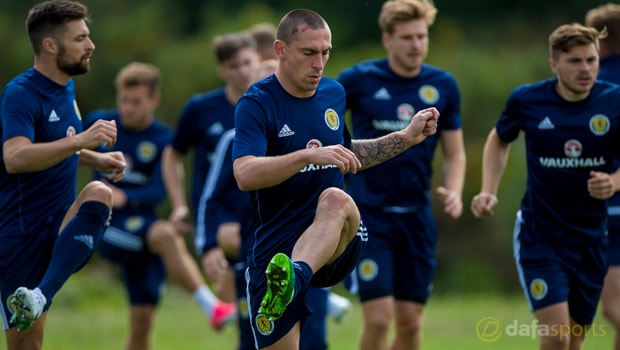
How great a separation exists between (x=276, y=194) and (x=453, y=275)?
17069mm

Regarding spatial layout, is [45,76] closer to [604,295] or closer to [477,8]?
[604,295]

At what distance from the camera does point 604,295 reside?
8938 millimetres

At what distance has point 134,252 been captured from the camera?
1147cm

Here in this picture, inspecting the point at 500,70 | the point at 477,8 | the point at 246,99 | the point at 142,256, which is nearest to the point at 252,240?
the point at 246,99

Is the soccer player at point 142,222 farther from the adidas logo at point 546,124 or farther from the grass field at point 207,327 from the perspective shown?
the adidas logo at point 546,124

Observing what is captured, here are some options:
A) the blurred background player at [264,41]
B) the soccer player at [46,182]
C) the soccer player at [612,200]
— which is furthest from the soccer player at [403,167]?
the soccer player at [46,182]

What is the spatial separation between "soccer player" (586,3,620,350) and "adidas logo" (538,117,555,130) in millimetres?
735

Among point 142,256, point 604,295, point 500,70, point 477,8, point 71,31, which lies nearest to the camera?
point 71,31

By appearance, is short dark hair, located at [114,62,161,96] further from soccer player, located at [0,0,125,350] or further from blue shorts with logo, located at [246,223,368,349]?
blue shorts with logo, located at [246,223,368,349]

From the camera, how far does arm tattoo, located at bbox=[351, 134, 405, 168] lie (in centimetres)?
735

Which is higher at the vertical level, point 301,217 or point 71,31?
point 71,31

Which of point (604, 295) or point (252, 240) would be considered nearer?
point (252, 240)

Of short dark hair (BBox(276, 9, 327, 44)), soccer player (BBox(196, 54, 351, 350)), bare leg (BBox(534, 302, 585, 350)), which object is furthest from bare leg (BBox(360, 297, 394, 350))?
short dark hair (BBox(276, 9, 327, 44))

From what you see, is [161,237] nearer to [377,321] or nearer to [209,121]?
[209,121]
